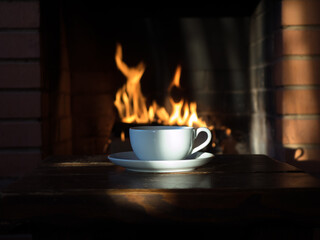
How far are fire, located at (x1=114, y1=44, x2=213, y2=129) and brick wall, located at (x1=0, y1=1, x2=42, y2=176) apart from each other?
0.52 metres

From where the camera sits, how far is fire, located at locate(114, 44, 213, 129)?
6.13ft

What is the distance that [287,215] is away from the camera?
1.91 feet

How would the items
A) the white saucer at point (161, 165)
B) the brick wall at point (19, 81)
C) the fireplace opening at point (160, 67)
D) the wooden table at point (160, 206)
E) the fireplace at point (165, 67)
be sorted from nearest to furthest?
the wooden table at point (160, 206) → the white saucer at point (161, 165) → the brick wall at point (19, 81) → the fireplace at point (165, 67) → the fireplace opening at point (160, 67)

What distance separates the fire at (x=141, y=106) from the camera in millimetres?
1868

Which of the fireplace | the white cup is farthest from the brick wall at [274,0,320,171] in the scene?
the white cup

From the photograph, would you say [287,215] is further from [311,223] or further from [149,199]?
[149,199]

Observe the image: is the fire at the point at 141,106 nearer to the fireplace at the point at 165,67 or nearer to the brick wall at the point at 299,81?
the fireplace at the point at 165,67

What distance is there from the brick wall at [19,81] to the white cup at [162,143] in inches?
29.4

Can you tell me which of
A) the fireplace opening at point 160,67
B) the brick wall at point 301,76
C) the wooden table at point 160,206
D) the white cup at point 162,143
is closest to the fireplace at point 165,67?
Answer: the fireplace opening at point 160,67

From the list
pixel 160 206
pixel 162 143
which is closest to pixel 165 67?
pixel 162 143

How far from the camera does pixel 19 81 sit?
1.40 metres

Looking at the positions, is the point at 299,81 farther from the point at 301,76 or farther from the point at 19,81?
the point at 19,81

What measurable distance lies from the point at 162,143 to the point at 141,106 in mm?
1171

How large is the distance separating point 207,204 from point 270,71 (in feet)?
3.54
